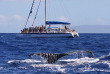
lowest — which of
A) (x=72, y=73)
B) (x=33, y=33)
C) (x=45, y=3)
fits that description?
(x=72, y=73)

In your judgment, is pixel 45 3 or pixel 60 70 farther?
pixel 45 3

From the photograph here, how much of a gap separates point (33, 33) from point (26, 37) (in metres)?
4.37

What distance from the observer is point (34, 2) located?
90312 millimetres

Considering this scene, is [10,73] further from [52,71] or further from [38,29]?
[38,29]

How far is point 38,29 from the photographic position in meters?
78.8

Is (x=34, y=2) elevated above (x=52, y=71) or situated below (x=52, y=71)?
above

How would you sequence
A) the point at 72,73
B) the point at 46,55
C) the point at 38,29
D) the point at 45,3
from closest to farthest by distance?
the point at 72,73 → the point at 46,55 → the point at 38,29 → the point at 45,3

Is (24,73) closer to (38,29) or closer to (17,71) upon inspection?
(17,71)

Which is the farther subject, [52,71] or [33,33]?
[33,33]

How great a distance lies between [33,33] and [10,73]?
60.8 metres

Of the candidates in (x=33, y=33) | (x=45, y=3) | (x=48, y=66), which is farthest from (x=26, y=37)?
(x=48, y=66)

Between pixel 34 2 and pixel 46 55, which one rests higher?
pixel 34 2

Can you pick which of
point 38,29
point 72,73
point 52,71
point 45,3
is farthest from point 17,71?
→ point 45,3

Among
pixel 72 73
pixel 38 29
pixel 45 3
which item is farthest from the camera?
pixel 45 3
